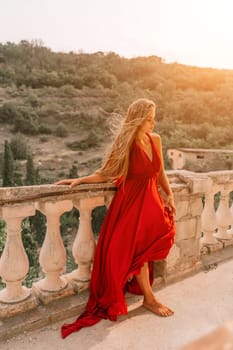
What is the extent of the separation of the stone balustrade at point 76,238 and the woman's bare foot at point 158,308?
0.39 metres

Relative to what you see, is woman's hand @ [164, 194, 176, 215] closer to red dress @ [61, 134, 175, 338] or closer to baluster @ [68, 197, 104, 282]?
red dress @ [61, 134, 175, 338]

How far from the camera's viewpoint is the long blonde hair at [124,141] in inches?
97.5

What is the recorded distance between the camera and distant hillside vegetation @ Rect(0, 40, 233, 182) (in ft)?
115

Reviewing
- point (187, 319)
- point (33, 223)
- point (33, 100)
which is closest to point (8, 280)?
point (187, 319)

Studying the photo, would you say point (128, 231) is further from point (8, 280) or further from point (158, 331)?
point (8, 280)

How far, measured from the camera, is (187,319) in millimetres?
2438

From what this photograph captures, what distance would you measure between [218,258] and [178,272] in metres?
0.59

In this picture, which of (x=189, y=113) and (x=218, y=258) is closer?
(x=218, y=258)

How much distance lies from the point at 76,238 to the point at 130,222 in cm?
45

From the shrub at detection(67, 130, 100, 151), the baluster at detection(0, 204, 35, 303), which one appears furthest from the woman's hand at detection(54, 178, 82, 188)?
the shrub at detection(67, 130, 100, 151)

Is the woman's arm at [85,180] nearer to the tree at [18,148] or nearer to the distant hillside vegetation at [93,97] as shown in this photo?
the distant hillside vegetation at [93,97]

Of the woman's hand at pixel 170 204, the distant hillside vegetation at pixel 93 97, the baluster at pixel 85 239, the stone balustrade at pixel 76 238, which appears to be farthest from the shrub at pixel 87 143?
the baluster at pixel 85 239

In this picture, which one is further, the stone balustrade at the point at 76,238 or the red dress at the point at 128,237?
the red dress at the point at 128,237

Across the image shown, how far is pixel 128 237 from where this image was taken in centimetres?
246
